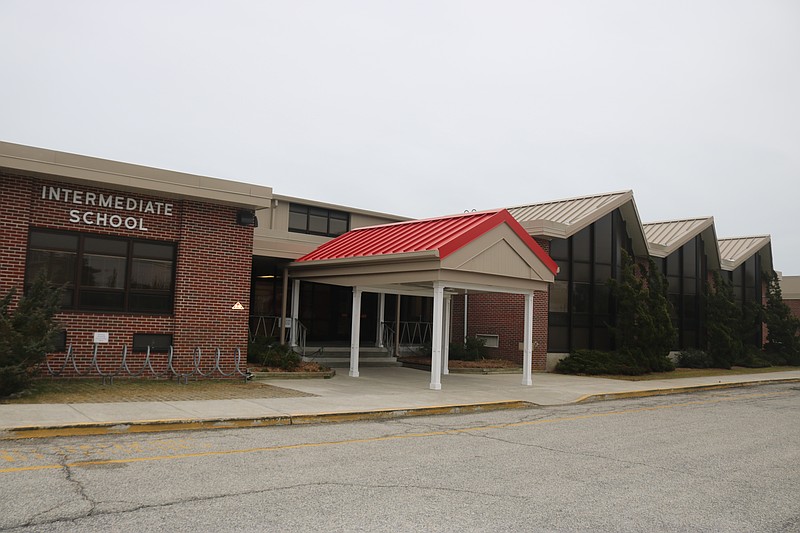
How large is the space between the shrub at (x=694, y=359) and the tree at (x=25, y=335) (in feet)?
79.9

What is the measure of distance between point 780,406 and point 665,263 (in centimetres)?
1420

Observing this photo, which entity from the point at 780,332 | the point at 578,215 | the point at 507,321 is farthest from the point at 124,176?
the point at 780,332

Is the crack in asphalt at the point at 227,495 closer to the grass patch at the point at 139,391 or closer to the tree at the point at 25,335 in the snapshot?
the grass patch at the point at 139,391

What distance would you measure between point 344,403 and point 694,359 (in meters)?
20.4

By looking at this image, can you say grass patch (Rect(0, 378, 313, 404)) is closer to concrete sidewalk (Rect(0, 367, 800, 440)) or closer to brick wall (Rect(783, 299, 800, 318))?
concrete sidewalk (Rect(0, 367, 800, 440))

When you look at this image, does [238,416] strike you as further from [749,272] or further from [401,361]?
[749,272]

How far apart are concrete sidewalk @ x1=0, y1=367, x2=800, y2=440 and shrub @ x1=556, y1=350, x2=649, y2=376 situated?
1033 millimetres

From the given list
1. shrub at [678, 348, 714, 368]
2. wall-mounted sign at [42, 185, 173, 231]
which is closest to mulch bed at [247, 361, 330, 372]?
wall-mounted sign at [42, 185, 173, 231]

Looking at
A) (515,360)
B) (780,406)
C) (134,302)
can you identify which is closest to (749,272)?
(515,360)

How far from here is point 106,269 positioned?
51.4 feet

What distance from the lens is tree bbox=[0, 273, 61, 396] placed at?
1188 centimetres

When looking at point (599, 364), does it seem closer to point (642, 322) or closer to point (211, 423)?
point (642, 322)

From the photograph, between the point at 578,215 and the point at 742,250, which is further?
the point at 742,250

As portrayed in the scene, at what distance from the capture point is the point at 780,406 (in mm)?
16328
